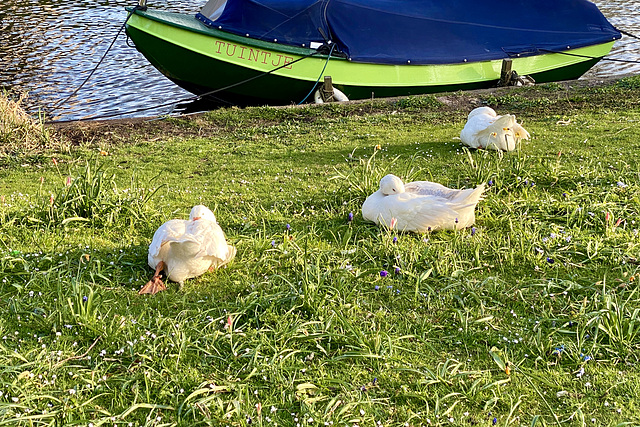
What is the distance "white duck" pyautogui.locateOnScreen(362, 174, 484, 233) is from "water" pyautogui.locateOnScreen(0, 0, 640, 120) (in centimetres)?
870

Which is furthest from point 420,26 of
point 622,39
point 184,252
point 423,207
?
point 622,39

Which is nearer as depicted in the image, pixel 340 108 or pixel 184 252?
pixel 184 252

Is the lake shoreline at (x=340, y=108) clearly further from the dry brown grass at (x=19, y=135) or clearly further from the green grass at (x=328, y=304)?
the green grass at (x=328, y=304)

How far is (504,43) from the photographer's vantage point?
39.3 feet

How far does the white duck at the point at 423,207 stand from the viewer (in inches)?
186

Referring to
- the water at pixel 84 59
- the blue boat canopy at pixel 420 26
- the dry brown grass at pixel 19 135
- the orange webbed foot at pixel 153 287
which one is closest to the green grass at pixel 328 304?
the orange webbed foot at pixel 153 287

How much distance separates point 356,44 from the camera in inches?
441

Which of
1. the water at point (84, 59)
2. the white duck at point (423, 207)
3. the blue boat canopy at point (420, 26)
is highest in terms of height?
the blue boat canopy at point (420, 26)

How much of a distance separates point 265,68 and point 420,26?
3.01 metres

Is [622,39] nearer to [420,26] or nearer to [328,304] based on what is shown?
[420,26]

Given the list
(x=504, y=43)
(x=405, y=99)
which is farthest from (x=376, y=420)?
(x=504, y=43)

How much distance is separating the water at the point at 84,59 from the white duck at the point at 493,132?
764 centimetres

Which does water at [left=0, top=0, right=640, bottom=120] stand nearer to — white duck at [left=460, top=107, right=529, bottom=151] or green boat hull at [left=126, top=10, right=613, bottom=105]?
green boat hull at [left=126, top=10, right=613, bottom=105]

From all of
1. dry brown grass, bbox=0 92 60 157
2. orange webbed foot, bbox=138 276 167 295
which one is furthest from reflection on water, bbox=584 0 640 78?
orange webbed foot, bbox=138 276 167 295
